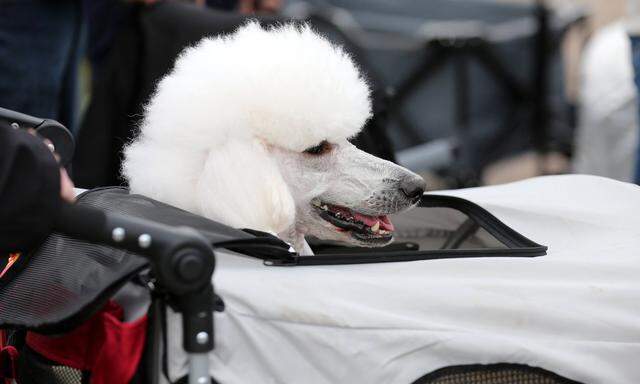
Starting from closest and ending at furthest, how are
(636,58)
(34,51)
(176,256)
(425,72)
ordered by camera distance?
(176,256)
(636,58)
(34,51)
(425,72)

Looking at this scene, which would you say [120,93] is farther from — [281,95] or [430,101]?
[430,101]

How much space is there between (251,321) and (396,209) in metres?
0.58

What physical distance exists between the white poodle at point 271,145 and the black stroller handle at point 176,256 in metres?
0.40

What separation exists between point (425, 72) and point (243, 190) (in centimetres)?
325

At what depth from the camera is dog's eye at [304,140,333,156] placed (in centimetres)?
157

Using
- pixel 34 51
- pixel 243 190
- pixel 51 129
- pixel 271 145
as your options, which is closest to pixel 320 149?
pixel 271 145

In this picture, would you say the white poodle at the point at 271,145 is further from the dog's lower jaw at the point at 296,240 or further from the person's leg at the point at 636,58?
the person's leg at the point at 636,58

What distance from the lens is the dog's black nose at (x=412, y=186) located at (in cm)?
157

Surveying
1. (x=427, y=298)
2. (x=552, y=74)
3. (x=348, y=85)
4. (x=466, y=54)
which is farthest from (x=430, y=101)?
(x=427, y=298)

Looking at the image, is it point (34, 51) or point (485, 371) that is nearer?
point (485, 371)

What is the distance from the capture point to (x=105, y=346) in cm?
104

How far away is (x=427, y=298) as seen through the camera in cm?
112

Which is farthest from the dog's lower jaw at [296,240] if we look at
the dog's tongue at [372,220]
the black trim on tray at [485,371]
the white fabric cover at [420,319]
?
the black trim on tray at [485,371]

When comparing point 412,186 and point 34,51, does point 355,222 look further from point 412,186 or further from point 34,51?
point 34,51
